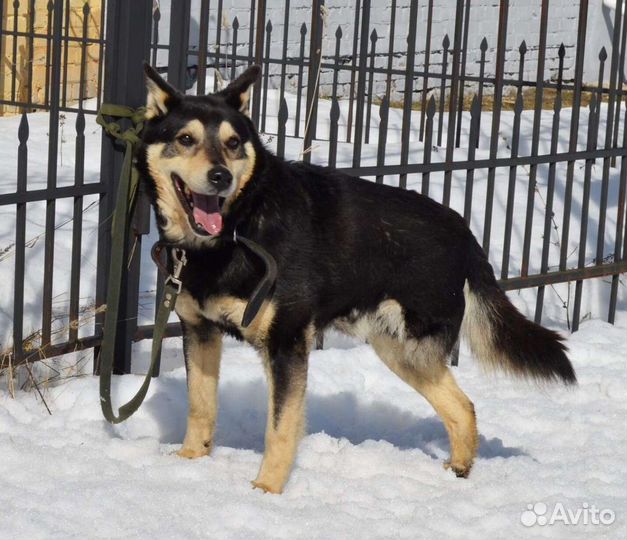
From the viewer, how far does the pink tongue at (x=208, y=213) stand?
12.9 ft

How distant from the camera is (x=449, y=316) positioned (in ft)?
14.8

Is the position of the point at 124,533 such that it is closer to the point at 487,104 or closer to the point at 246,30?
the point at 246,30

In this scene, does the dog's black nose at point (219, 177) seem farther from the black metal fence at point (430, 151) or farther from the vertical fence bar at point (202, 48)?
the vertical fence bar at point (202, 48)

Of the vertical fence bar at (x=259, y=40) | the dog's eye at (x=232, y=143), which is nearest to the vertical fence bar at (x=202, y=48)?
the vertical fence bar at (x=259, y=40)

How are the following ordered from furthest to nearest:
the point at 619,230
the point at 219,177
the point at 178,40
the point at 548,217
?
the point at 619,230
the point at 548,217
the point at 178,40
the point at 219,177

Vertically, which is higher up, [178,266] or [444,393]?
[178,266]

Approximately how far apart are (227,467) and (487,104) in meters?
10.1

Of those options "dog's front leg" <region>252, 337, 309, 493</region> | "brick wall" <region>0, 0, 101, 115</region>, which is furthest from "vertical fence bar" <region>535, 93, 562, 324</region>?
"brick wall" <region>0, 0, 101, 115</region>

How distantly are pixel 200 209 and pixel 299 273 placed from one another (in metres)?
0.43

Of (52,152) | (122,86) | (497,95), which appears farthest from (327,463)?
(497,95)

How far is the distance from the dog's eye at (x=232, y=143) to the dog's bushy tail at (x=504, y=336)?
45.3 inches

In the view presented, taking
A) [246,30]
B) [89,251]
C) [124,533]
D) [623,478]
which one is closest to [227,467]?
[124,533]

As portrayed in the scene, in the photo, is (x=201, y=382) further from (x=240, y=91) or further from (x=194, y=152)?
(x=240, y=91)

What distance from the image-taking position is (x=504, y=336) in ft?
15.1
